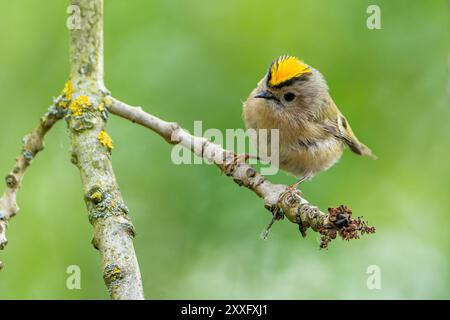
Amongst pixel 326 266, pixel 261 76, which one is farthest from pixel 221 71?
pixel 326 266

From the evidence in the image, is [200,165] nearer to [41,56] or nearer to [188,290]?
[188,290]

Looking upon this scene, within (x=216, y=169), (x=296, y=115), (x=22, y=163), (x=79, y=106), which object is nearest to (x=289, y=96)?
(x=296, y=115)

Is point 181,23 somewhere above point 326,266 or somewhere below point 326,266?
above

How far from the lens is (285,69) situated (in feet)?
16.5

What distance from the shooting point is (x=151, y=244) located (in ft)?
18.7

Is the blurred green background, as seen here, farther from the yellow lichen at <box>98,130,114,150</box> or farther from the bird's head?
the yellow lichen at <box>98,130,114,150</box>

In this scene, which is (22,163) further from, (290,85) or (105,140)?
(290,85)

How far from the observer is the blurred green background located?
539 centimetres

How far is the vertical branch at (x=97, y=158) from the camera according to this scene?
2.84m

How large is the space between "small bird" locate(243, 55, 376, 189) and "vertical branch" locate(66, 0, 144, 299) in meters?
1.59

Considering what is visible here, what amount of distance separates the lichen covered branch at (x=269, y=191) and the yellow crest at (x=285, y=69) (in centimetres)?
130

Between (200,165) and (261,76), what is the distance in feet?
3.49

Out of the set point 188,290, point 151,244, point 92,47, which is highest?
point 92,47
